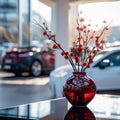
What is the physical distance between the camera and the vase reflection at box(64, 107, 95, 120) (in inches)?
89.9

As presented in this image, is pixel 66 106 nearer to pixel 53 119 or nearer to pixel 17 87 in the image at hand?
pixel 53 119

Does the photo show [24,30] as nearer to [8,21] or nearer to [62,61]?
[8,21]

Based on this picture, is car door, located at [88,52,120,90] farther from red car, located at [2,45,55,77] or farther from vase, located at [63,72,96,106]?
red car, located at [2,45,55,77]

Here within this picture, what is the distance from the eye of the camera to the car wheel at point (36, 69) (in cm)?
1023

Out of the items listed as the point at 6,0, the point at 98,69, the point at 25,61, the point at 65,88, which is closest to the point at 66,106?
the point at 65,88

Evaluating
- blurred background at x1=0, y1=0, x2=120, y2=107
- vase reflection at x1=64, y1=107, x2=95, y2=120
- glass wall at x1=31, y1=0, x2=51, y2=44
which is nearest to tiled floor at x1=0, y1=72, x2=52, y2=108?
blurred background at x1=0, y1=0, x2=120, y2=107

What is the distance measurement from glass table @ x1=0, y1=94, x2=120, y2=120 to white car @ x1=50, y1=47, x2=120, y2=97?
2278 mm

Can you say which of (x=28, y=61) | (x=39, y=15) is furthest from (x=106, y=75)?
(x=28, y=61)

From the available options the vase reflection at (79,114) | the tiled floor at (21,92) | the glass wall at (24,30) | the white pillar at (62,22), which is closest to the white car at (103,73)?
the tiled floor at (21,92)

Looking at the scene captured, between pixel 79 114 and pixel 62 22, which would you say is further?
pixel 62 22

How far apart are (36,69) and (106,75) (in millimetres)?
5273

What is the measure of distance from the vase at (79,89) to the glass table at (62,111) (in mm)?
89

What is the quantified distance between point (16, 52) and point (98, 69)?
Answer: 5372mm

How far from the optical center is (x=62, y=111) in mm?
2549
